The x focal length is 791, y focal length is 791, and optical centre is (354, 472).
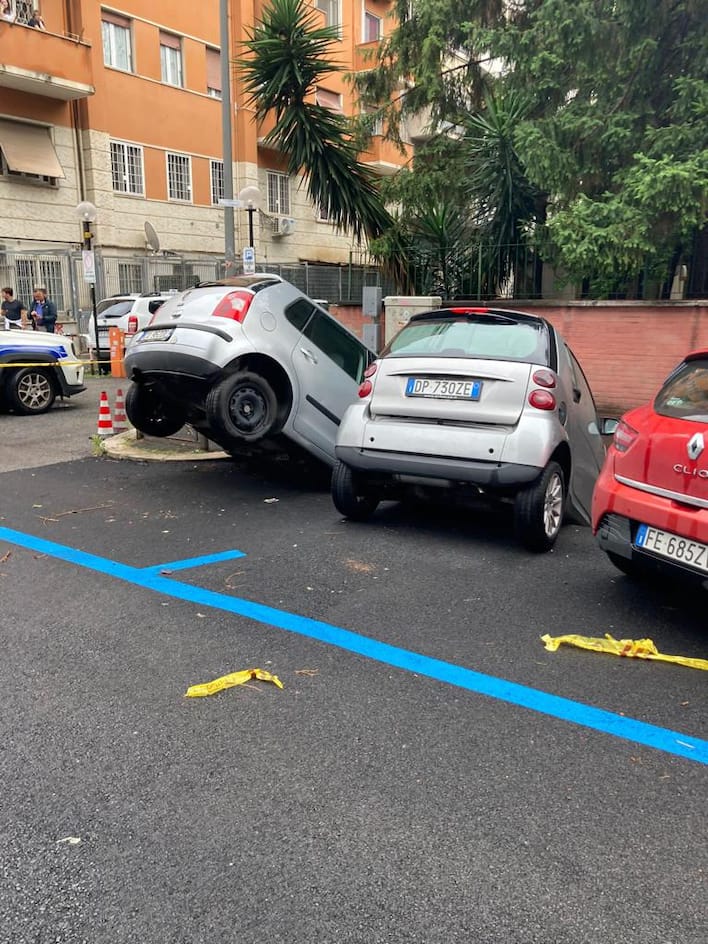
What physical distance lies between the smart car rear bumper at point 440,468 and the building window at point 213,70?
2576cm

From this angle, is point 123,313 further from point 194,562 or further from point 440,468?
point 440,468

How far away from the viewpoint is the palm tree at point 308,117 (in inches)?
473

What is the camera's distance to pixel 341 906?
2238mm

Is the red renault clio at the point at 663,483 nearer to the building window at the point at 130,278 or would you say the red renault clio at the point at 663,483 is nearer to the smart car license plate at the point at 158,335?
the smart car license plate at the point at 158,335

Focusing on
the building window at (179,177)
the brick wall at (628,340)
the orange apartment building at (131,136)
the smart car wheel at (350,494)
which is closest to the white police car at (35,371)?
the brick wall at (628,340)

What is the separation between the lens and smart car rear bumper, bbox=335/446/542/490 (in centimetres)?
523

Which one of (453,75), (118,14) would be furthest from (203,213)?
(453,75)

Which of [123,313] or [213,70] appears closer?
[123,313]

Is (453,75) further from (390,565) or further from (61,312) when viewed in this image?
(61,312)

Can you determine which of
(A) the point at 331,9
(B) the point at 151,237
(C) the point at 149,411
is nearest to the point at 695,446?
(C) the point at 149,411

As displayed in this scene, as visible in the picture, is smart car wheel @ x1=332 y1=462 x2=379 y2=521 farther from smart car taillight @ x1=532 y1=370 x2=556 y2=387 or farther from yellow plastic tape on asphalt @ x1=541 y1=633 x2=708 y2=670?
yellow plastic tape on asphalt @ x1=541 y1=633 x2=708 y2=670

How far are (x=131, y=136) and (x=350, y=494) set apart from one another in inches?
909

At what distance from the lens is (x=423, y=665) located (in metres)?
3.75

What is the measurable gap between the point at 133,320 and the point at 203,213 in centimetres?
1105
